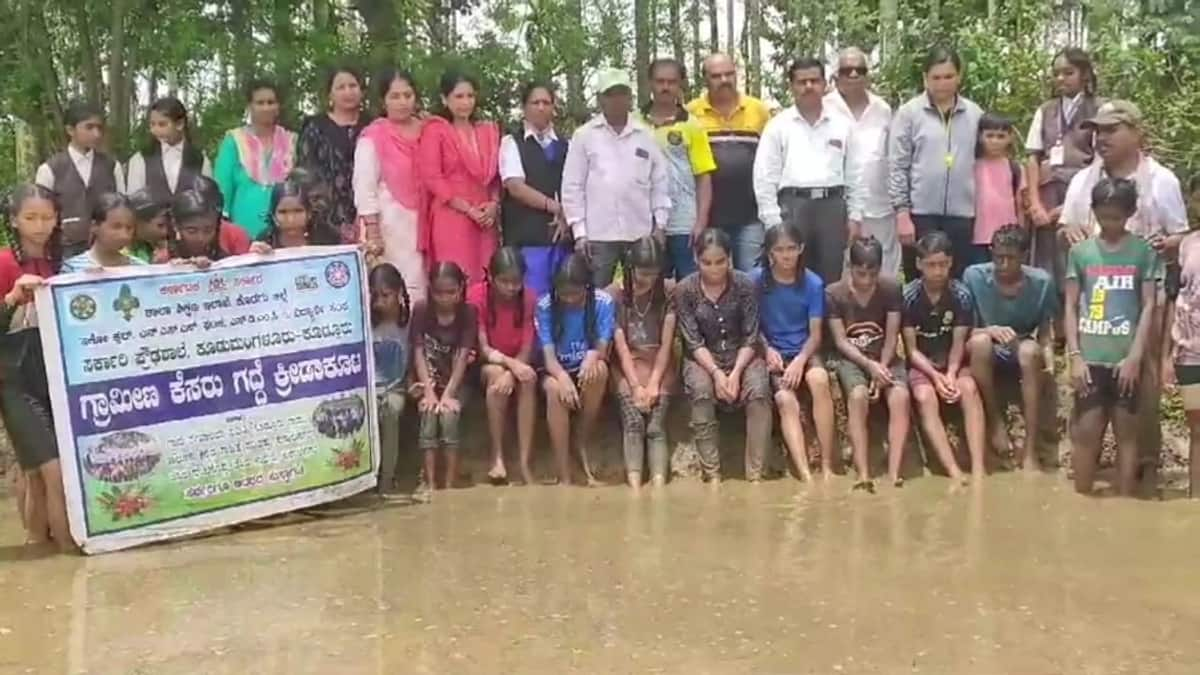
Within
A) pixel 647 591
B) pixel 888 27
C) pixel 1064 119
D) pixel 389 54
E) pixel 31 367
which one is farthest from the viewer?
pixel 888 27

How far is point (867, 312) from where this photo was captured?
311 inches

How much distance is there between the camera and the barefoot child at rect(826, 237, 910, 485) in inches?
305

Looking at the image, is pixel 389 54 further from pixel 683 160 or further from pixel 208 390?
pixel 208 390

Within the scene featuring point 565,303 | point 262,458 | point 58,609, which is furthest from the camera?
point 565,303

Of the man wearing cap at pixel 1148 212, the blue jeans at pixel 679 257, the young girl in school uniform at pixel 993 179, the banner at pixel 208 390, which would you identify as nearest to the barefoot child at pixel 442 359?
the banner at pixel 208 390

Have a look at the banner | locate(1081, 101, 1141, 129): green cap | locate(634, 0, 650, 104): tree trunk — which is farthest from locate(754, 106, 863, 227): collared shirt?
locate(634, 0, 650, 104): tree trunk

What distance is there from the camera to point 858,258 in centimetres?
781

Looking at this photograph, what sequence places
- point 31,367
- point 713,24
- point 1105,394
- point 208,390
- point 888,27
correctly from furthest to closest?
point 713,24
point 888,27
point 1105,394
point 208,390
point 31,367

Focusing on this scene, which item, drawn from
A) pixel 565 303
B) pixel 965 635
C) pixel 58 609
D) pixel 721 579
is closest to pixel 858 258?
pixel 565 303

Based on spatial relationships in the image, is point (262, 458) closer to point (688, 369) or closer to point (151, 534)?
point (151, 534)

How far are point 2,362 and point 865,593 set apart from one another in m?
3.82

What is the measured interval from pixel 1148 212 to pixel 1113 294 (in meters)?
0.55

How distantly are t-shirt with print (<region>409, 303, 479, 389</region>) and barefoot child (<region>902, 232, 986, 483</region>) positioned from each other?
2.39 meters

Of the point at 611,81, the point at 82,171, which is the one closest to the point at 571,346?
the point at 611,81
